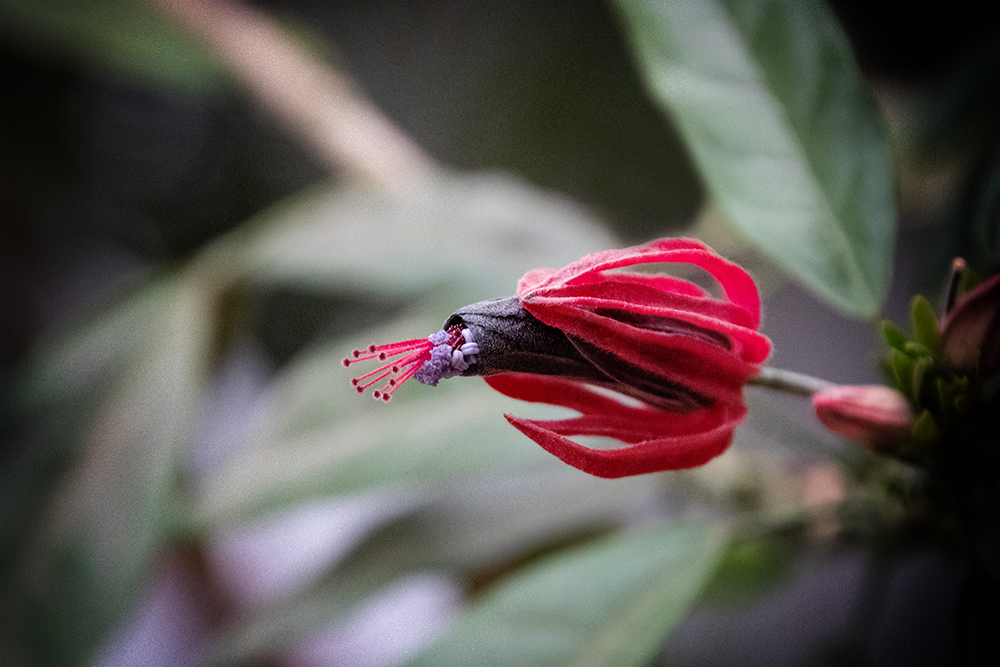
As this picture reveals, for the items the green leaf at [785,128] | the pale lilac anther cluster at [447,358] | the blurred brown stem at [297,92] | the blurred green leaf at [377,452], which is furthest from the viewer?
the blurred brown stem at [297,92]

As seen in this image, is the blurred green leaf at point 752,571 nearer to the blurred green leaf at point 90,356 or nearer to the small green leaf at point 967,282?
the small green leaf at point 967,282

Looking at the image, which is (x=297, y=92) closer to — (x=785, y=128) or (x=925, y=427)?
(x=785, y=128)

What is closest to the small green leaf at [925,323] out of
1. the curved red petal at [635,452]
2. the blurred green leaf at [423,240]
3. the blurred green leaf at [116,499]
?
the curved red petal at [635,452]

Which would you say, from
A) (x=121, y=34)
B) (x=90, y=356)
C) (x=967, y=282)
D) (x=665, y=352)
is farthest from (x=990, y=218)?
(x=121, y=34)

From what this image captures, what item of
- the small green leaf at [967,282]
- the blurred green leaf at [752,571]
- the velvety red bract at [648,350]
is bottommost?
the blurred green leaf at [752,571]

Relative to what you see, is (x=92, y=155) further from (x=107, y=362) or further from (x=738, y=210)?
(x=738, y=210)

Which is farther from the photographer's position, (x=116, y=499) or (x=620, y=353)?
(x=116, y=499)

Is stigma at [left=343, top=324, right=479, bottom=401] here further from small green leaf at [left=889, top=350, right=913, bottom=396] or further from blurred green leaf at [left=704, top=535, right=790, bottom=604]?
blurred green leaf at [left=704, top=535, right=790, bottom=604]

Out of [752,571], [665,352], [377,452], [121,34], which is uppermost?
[121,34]
